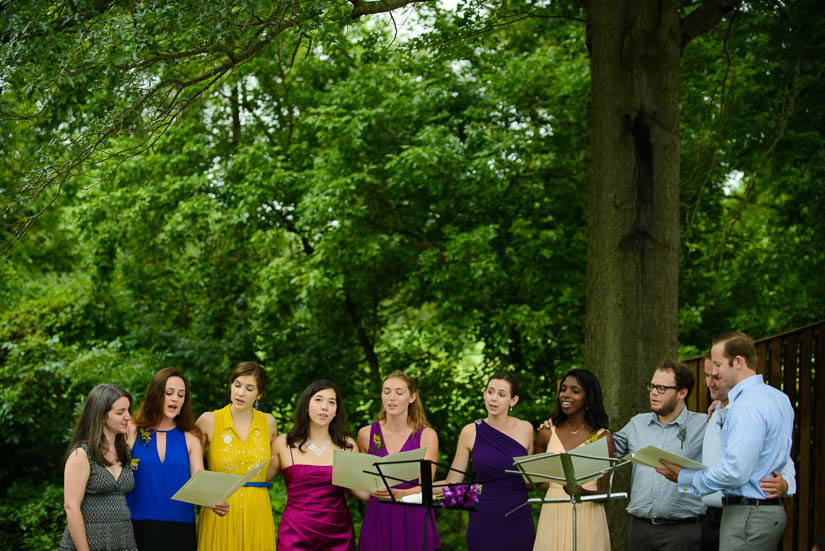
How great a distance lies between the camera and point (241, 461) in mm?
5027

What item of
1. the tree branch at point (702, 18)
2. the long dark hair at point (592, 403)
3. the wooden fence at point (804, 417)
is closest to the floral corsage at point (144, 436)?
the long dark hair at point (592, 403)

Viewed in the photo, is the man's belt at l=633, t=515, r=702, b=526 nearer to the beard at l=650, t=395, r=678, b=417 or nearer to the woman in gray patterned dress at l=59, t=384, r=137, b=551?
the beard at l=650, t=395, r=678, b=417

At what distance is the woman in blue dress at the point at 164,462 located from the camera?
15.3 feet

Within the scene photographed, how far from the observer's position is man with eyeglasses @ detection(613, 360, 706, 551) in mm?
4621

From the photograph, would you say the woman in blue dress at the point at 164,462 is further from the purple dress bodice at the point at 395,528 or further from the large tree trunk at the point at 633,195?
the large tree trunk at the point at 633,195

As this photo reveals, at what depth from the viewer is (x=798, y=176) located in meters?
9.24

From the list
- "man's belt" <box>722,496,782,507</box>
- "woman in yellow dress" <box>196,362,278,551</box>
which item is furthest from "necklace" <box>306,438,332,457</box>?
"man's belt" <box>722,496,782,507</box>

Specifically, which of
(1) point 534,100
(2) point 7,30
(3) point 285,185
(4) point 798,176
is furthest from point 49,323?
(4) point 798,176

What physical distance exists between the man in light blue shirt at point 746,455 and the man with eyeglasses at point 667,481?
1.66 ft

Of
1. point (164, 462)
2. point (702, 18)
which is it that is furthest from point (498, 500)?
point (702, 18)

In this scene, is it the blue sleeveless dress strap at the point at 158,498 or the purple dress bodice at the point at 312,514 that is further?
the purple dress bodice at the point at 312,514

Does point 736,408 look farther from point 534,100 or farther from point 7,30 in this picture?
point 534,100

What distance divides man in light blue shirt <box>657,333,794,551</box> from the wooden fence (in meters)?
1.72

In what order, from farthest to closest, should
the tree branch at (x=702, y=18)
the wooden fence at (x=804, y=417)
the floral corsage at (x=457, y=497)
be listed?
1. the tree branch at (x=702, y=18)
2. the wooden fence at (x=804, y=417)
3. the floral corsage at (x=457, y=497)
